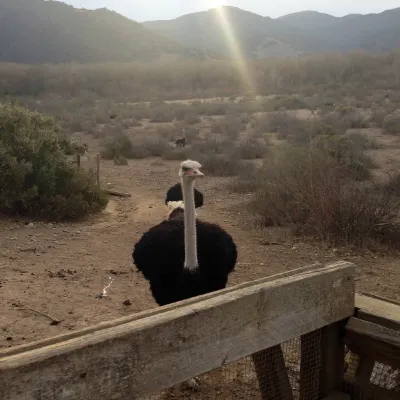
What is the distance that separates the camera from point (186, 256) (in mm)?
3713

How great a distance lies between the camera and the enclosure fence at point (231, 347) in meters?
1.70

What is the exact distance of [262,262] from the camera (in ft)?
21.0

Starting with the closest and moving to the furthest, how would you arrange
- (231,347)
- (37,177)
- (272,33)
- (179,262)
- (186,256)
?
(231,347), (186,256), (179,262), (37,177), (272,33)

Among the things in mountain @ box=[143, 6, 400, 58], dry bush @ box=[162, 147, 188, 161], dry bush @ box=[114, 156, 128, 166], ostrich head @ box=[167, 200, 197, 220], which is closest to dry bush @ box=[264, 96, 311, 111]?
dry bush @ box=[162, 147, 188, 161]

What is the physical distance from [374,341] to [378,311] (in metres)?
A: 0.19

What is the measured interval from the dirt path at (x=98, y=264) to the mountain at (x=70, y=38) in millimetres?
59506

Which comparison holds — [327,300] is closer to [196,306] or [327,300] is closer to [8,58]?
[196,306]

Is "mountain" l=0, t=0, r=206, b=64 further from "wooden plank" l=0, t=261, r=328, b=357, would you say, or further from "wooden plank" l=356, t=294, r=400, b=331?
"wooden plank" l=0, t=261, r=328, b=357

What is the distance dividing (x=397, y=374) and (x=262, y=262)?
3.73 m

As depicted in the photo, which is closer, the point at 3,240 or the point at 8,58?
the point at 3,240

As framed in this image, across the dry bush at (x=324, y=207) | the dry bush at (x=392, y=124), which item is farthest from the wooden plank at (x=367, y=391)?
the dry bush at (x=392, y=124)

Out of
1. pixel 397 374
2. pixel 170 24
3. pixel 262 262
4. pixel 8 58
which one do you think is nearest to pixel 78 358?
pixel 397 374

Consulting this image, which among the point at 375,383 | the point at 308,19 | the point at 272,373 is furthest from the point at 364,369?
the point at 308,19

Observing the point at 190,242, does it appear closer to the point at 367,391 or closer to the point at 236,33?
the point at 367,391
